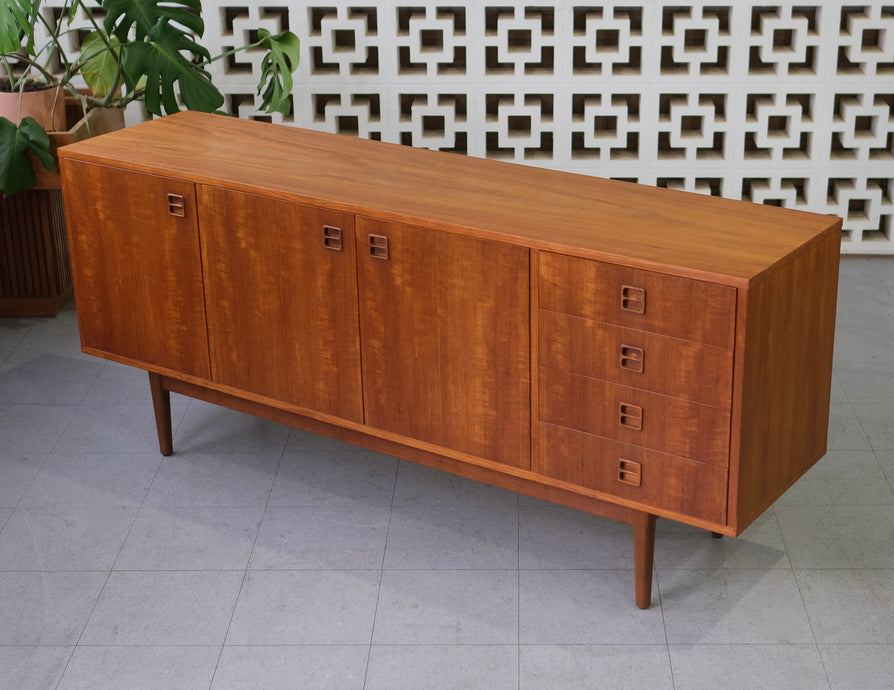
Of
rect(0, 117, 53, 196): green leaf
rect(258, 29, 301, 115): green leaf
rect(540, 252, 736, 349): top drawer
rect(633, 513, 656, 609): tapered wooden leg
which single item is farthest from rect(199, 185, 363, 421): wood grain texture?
rect(258, 29, 301, 115): green leaf

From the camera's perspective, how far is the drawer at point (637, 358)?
2816mm

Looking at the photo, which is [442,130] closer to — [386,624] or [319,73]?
[319,73]

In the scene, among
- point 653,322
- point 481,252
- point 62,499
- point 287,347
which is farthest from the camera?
point 62,499

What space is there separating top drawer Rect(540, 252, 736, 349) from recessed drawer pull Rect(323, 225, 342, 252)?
2.06 ft

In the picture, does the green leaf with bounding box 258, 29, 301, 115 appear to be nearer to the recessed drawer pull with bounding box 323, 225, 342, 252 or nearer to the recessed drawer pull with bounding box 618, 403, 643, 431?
the recessed drawer pull with bounding box 323, 225, 342, 252

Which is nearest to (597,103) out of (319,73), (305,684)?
(319,73)

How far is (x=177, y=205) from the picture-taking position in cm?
357

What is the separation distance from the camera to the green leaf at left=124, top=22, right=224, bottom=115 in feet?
15.2

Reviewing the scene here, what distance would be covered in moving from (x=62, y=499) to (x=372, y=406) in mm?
1160

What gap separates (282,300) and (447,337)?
56cm

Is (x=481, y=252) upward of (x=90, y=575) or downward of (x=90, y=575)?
upward

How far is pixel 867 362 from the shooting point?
4.60m

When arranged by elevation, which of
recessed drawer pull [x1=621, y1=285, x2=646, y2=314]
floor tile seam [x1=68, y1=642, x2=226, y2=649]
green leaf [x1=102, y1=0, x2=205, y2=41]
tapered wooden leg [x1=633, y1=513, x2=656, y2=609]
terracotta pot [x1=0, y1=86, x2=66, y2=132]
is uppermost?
green leaf [x1=102, y1=0, x2=205, y2=41]

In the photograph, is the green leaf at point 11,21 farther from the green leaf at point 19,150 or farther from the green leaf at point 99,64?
the green leaf at point 99,64
